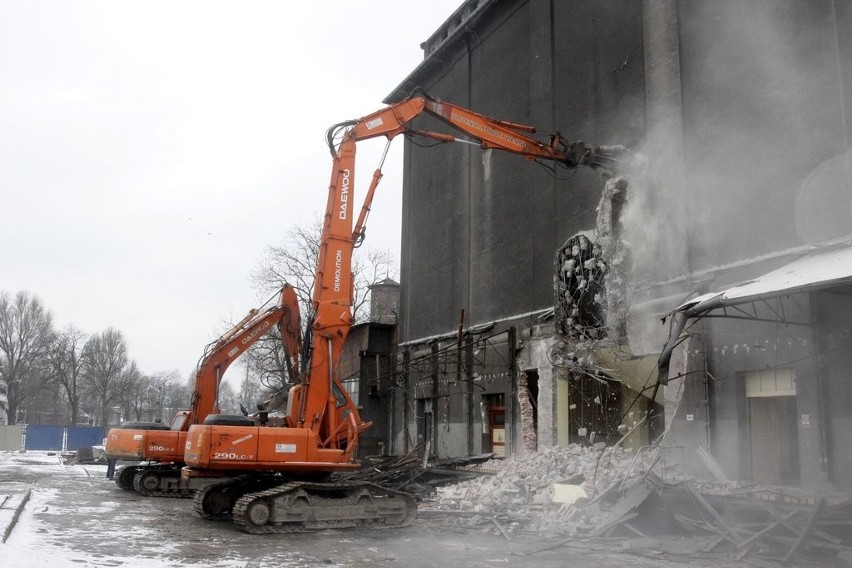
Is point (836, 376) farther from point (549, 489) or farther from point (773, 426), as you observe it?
point (549, 489)

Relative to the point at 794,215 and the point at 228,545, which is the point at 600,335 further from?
the point at 228,545

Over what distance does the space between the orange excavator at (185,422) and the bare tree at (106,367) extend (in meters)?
59.3

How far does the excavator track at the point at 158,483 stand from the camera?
1891cm

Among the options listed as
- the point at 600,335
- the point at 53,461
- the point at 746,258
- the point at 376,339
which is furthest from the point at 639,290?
the point at 53,461

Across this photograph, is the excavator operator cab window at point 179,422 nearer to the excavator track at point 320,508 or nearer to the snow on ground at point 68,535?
the snow on ground at point 68,535

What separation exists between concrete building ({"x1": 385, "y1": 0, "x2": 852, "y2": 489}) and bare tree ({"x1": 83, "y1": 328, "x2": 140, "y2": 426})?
58882mm

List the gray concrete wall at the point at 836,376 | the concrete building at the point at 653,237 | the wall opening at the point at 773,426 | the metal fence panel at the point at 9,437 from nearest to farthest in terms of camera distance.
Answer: the gray concrete wall at the point at 836,376, the concrete building at the point at 653,237, the wall opening at the point at 773,426, the metal fence panel at the point at 9,437

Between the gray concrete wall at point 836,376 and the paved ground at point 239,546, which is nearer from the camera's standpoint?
the paved ground at point 239,546

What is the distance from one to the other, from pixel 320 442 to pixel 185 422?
25.6ft

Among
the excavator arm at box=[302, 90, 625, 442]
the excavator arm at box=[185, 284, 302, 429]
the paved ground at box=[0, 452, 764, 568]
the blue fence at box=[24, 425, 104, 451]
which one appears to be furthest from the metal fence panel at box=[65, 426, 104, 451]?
the excavator arm at box=[302, 90, 625, 442]

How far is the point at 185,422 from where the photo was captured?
765 inches

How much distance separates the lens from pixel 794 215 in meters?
13.1

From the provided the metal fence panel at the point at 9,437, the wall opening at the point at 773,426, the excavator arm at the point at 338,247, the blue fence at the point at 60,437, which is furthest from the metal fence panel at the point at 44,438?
the wall opening at the point at 773,426

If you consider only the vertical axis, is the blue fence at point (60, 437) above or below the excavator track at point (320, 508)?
below
